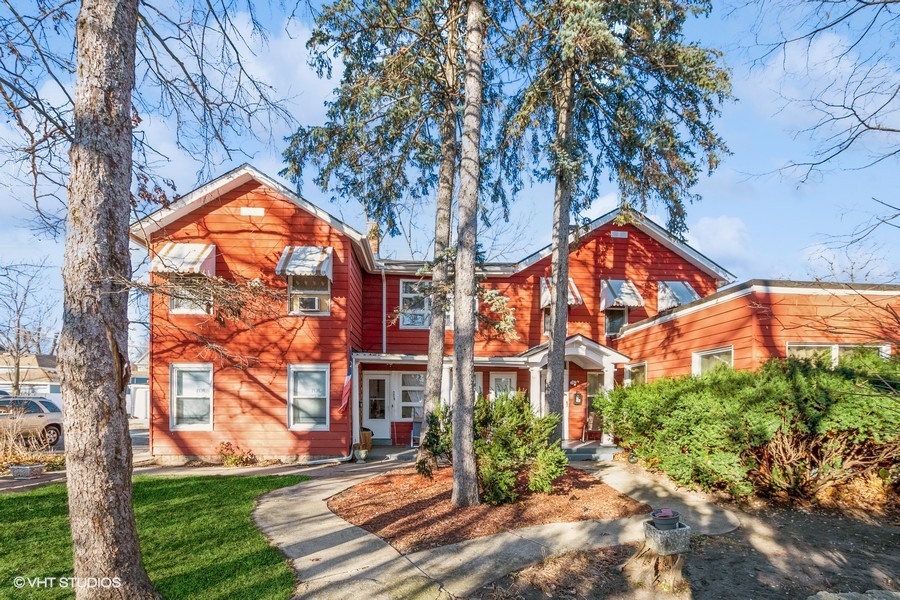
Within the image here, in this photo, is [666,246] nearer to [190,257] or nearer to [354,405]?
[354,405]

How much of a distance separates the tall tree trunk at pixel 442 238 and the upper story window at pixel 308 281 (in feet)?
9.23

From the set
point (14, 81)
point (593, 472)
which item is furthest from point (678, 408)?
point (14, 81)

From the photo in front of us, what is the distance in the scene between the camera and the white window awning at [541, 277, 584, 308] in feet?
48.3

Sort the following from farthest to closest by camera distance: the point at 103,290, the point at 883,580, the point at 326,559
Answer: the point at 326,559, the point at 883,580, the point at 103,290

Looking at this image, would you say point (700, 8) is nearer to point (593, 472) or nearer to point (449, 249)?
point (449, 249)

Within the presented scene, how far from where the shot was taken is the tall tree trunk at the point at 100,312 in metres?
3.70

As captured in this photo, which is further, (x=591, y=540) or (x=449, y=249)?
(x=449, y=249)

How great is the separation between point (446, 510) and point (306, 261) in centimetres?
734

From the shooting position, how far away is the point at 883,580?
4.68 m

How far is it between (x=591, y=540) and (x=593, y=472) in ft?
13.6

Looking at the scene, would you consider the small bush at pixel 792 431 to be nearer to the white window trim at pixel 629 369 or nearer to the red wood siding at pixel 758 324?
the red wood siding at pixel 758 324

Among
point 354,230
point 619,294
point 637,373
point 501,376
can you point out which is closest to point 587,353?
point 637,373

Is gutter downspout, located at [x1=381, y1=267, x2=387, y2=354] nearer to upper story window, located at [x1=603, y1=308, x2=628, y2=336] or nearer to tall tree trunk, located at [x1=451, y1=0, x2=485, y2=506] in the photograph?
→ upper story window, located at [x1=603, y1=308, x2=628, y2=336]

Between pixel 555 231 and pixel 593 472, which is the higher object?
pixel 555 231
